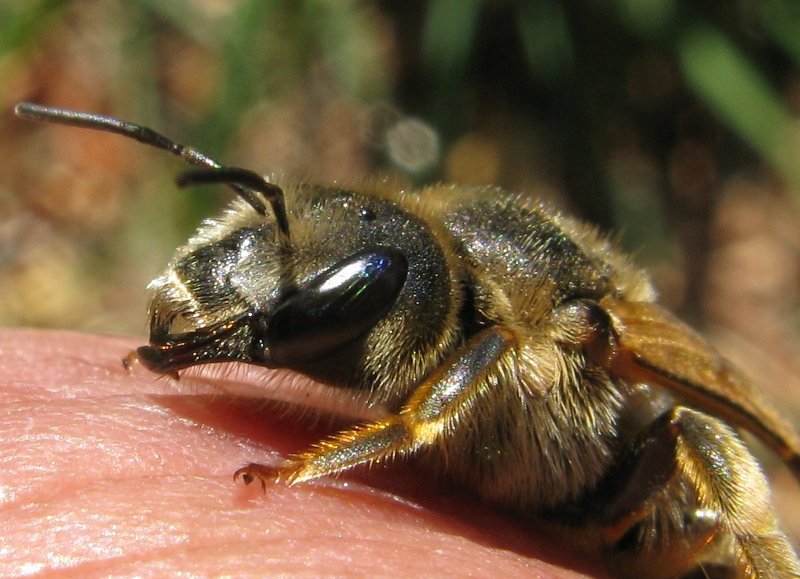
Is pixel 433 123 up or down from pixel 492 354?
up

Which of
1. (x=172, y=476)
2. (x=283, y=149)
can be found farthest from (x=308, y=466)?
A: (x=283, y=149)

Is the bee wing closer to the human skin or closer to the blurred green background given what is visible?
the human skin

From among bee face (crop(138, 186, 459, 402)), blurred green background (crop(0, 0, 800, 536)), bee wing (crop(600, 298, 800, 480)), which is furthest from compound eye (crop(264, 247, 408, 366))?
blurred green background (crop(0, 0, 800, 536))

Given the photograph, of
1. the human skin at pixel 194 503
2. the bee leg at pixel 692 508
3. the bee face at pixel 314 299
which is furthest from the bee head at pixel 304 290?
the bee leg at pixel 692 508

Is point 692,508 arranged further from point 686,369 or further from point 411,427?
point 411,427

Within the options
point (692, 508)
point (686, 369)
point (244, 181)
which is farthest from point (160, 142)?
point (692, 508)

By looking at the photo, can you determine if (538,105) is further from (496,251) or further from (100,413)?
(100,413)
